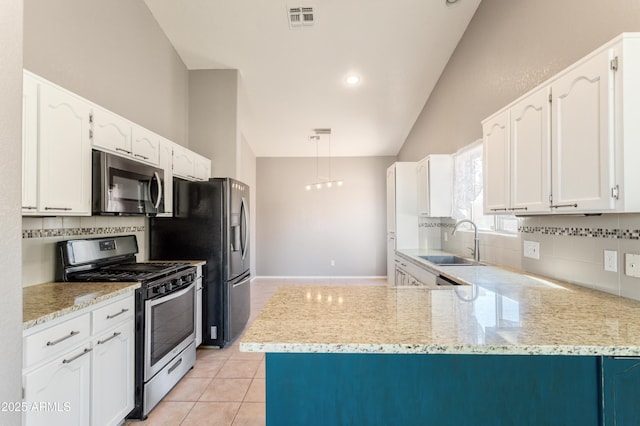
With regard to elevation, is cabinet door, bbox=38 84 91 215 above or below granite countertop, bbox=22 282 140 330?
above

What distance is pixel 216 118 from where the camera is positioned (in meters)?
3.94

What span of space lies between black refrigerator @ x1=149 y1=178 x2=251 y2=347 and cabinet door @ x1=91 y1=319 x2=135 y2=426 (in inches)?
44.9

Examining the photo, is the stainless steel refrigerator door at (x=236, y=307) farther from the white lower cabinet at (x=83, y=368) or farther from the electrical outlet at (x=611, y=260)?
the electrical outlet at (x=611, y=260)

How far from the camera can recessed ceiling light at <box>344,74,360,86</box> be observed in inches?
162

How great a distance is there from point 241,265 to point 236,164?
132cm

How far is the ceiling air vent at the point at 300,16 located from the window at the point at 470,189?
2170 millimetres

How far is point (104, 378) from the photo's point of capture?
1.73 metres

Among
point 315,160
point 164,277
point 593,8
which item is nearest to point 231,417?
point 164,277

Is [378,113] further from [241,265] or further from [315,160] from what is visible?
[241,265]

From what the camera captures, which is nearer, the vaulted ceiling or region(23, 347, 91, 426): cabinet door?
region(23, 347, 91, 426): cabinet door

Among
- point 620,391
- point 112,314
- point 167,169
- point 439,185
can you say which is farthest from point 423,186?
point 112,314

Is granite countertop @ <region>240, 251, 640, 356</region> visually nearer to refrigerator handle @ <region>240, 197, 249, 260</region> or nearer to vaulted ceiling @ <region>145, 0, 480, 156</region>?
refrigerator handle @ <region>240, 197, 249, 260</region>

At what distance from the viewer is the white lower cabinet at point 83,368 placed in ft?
4.38

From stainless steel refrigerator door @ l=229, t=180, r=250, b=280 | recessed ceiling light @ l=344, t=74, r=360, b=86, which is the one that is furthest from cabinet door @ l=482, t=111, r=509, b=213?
stainless steel refrigerator door @ l=229, t=180, r=250, b=280
